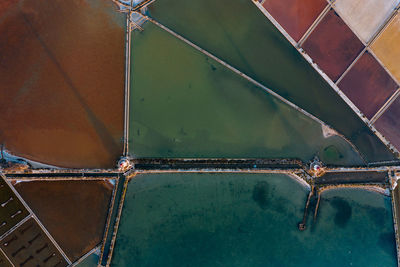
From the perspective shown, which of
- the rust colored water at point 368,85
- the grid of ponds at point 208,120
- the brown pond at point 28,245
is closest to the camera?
the brown pond at point 28,245

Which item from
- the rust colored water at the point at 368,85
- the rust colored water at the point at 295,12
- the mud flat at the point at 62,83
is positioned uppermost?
the mud flat at the point at 62,83

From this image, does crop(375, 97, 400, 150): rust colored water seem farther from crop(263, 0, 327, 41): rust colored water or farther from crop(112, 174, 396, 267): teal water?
crop(263, 0, 327, 41): rust colored water

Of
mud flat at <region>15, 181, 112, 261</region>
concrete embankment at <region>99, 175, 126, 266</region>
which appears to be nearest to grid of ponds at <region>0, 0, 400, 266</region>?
mud flat at <region>15, 181, 112, 261</region>

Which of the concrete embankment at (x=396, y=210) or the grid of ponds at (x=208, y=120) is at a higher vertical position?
the grid of ponds at (x=208, y=120)

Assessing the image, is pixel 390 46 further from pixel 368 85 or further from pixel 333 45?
pixel 333 45

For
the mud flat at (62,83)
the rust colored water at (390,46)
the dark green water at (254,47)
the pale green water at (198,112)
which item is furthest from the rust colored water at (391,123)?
the mud flat at (62,83)

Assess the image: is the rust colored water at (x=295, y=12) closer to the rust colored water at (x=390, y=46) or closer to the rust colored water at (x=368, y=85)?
the rust colored water at (x=368, y=85)
